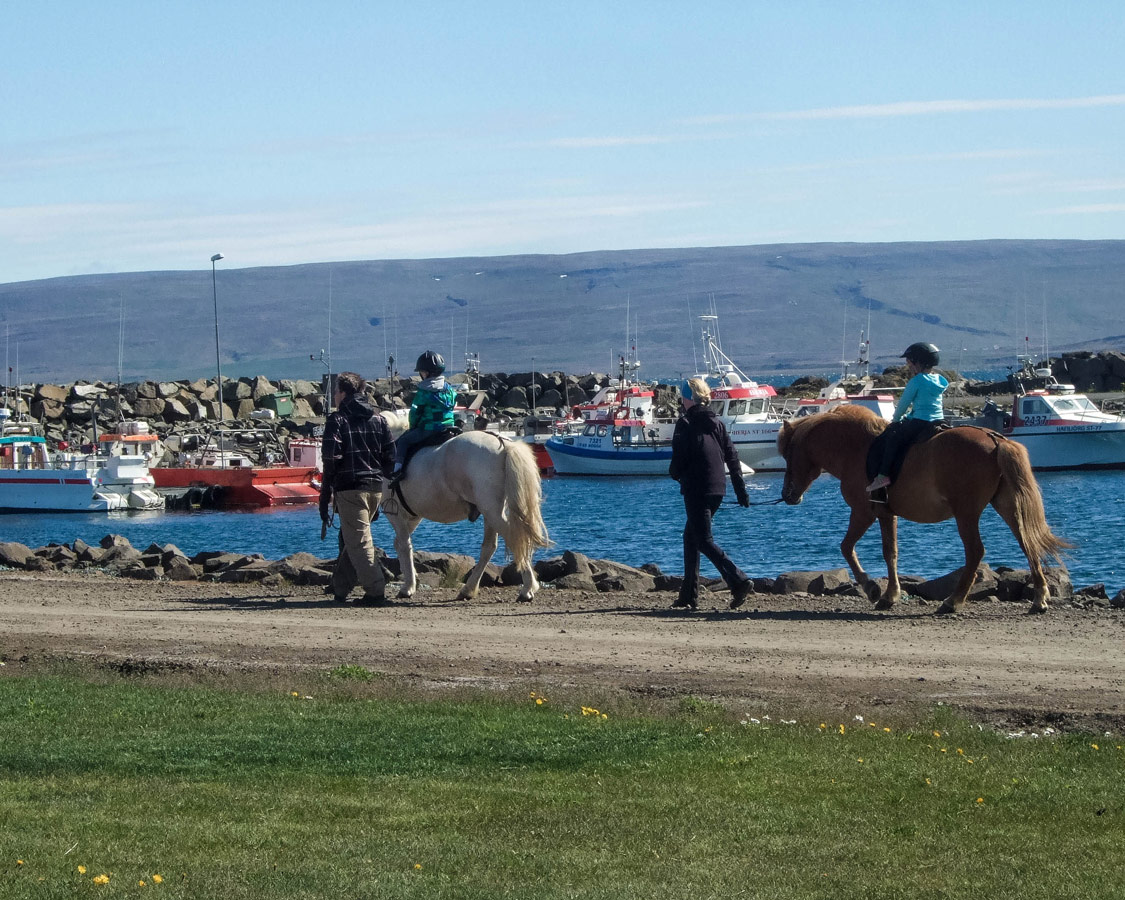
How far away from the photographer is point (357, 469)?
16047 millimetres

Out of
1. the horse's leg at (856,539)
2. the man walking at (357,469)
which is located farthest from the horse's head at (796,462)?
the man walking at (357,469)

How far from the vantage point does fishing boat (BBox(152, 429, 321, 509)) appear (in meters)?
61.8

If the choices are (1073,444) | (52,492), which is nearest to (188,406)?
(52,492)

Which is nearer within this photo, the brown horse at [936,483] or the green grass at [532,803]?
the green grass at [532,803]

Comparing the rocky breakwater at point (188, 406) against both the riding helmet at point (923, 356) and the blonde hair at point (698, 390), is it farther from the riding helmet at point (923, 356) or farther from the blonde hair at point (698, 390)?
the riding helmet at point (923, 356)

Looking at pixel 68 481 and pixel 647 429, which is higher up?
pixel 647 429

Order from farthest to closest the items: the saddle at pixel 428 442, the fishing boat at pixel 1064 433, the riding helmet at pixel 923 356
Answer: the fishing boat at pixel 1064 433
the saddle at pixel 428 442
the riding helmet at pixel 923 356

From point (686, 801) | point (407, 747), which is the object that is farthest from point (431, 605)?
point (686, 801)

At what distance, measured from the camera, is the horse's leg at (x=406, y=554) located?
16516mm

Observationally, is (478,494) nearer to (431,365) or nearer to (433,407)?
(433,407)

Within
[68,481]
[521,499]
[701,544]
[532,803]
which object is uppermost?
[521,499]

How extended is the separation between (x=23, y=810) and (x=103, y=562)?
20548 millimetres

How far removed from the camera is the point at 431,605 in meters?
16.3

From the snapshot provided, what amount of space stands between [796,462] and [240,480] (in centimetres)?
4835
